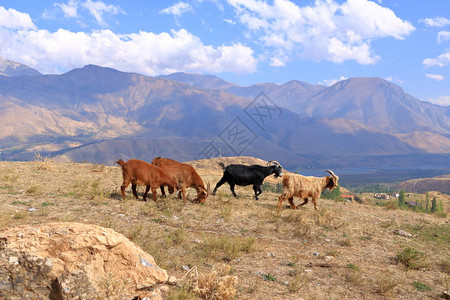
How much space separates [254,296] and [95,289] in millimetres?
2914

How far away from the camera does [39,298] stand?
182 inches

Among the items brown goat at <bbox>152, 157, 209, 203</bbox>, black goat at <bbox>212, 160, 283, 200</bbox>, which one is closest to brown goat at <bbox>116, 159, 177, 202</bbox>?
brown goat at <bbox>152, 157, 209, 203</bbox>

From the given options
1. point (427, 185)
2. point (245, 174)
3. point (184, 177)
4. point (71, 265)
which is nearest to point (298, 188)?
point (245, 174)

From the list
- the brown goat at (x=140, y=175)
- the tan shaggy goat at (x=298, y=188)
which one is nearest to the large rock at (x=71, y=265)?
the brown goat at (x=140, y=175)

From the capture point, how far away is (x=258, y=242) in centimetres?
906

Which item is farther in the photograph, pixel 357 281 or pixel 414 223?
pixel 414 223

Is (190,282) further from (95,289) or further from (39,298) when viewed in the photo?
(39,298)

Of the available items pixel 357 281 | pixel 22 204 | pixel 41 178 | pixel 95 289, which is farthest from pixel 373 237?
pixel 41 178

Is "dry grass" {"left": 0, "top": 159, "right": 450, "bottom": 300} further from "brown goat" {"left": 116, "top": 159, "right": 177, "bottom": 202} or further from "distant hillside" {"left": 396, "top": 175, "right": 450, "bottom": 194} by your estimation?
"distant hillside" {"left": 396, "top": 175, "right": 450, "bottom": 194}

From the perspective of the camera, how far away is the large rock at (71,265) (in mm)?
4637

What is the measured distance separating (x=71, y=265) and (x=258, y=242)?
218 inches

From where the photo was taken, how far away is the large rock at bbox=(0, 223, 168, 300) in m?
4.64

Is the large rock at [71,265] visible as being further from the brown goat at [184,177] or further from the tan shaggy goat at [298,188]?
the tan shaggy goat at [298,188]

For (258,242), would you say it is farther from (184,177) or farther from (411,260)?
(184,177)
